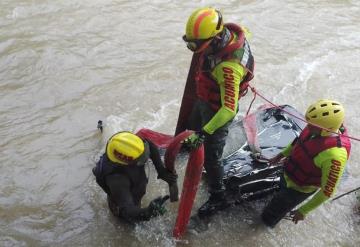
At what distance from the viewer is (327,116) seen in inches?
142

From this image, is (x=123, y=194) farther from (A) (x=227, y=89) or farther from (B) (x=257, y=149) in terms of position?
(B) (x=257, y=149)

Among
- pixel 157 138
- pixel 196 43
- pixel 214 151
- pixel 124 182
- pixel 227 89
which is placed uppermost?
pixel 196 43

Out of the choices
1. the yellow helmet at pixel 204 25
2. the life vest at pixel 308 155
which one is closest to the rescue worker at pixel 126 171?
the yellow helmet at pixel 204 25

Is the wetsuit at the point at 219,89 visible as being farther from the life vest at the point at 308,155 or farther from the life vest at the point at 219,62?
the life vest at the point at 308,155

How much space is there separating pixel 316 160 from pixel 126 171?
1751 millimetres

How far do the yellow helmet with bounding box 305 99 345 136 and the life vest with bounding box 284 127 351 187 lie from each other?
9 cm

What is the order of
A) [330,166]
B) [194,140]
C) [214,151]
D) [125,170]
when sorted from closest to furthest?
[330,166], [194,140], [125,170], [214,151]

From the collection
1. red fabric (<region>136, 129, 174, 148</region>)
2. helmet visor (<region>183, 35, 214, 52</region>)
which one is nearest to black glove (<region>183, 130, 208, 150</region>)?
helmet visor (<region>183, 35, 214, 52</region>)

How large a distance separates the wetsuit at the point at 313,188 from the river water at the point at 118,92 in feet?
1.30

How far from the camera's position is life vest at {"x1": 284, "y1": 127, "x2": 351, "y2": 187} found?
12.0 ft

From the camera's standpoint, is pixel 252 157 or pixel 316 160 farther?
pixel 252 157

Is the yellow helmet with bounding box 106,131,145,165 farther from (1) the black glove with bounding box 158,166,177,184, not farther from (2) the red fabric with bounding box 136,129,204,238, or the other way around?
(1) the black glove with bounding box 158,166,177,184

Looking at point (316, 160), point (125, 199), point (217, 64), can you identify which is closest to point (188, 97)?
point (217, 64)

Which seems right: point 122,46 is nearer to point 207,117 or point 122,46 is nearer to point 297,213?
point 207,117
